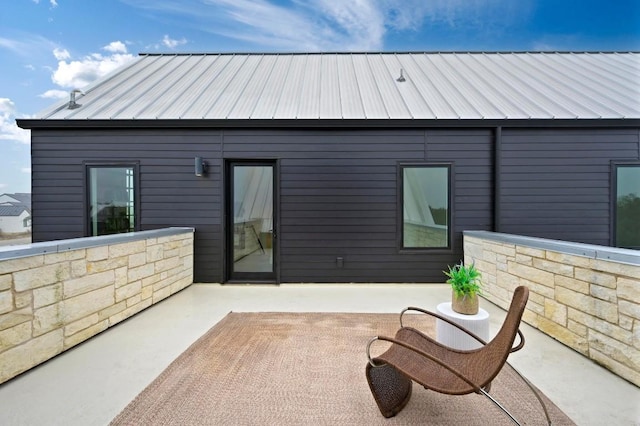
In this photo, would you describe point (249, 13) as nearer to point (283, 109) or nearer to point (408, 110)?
point (283, 109)

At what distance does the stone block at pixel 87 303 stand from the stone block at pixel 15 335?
34cm

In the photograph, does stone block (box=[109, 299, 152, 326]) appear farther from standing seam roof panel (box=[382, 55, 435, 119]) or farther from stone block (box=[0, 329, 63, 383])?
standing seam roof panel (box=[382, 55, 435, 119])

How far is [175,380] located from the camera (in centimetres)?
226

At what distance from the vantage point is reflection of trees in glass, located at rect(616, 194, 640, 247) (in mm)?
4891

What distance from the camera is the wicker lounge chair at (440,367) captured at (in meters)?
1.66


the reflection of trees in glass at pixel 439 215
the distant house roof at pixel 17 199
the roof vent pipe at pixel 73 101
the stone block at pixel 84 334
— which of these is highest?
the roof vent pipe at pixel 73 101

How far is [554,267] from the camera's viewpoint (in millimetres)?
3031

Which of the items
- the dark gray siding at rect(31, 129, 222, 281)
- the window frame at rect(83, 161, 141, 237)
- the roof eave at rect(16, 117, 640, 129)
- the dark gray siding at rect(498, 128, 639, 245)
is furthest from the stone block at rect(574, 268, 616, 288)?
the window frame at rect(83, 161, 141, 237)

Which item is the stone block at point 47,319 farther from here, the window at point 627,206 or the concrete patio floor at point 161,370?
the window at point 627,206

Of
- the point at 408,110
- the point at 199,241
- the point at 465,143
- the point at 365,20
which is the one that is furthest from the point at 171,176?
the point at 365,20

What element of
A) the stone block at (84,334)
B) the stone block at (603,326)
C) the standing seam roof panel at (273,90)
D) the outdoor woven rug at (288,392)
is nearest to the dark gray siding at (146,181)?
the standing seam roof panel at (273,90)

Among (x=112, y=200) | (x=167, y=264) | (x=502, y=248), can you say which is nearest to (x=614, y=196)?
(x=502, y=248)

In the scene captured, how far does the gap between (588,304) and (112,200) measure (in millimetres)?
6428

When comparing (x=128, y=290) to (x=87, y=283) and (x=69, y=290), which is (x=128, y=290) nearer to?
(x=87, y=283)
